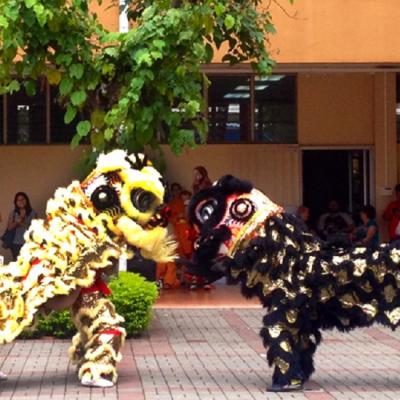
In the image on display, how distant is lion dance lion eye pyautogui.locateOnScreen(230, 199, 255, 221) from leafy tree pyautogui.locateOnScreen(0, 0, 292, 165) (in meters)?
1.98

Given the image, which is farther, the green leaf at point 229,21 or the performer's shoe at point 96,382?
the green leaf at point 229,21

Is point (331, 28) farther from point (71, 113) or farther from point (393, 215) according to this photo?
point (393, 215)

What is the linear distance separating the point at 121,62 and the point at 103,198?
2.40 metres

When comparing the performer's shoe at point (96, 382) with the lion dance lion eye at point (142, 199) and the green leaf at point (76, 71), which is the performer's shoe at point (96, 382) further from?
the green leaf at point (76, 71)

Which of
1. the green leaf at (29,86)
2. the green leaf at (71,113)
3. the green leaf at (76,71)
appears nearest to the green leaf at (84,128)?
the green leaf at (71,113)

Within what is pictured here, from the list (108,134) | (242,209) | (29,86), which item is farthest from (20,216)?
(242,209)

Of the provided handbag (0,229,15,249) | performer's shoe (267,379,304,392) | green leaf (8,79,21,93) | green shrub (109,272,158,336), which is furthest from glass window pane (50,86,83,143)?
performer's shoe (267,379,304,392)

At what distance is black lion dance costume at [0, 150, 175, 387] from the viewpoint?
32.5 feet

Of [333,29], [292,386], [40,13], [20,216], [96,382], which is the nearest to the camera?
[292,386]

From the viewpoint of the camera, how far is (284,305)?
9789 millimetres

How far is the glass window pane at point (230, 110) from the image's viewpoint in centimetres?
2067

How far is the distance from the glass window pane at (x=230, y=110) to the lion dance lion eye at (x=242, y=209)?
424 inches

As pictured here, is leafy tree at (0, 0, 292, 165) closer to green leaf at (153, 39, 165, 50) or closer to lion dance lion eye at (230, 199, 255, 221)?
green leaf at (153, 39, 165, 50)

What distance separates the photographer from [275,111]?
20.9 meters
